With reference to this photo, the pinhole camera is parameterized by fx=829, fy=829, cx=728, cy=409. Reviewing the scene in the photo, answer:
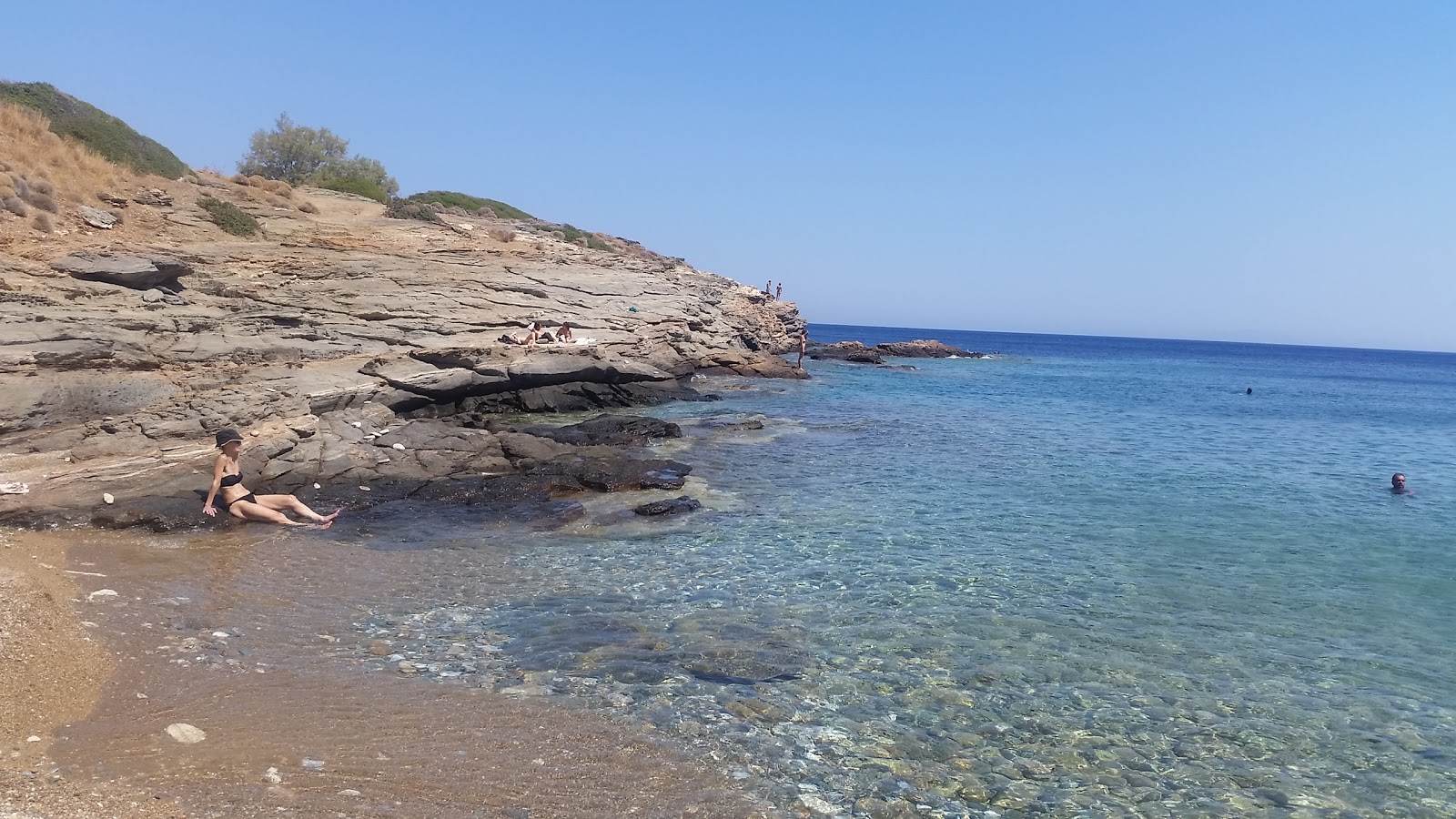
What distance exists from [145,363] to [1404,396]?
63019 millimetres

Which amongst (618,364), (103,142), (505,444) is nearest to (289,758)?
(505,444)

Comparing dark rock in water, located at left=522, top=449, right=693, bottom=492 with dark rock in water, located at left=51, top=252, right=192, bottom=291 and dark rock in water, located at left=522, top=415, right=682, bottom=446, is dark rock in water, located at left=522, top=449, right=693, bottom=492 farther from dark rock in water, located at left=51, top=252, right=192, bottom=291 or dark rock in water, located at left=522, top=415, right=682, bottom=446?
dark rock in water, located at left=51, top=252, right=192, bottom=291

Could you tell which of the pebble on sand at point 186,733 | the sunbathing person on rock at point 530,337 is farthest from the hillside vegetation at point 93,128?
the pebble on sand at point 186,733

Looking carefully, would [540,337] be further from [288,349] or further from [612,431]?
[288,349]

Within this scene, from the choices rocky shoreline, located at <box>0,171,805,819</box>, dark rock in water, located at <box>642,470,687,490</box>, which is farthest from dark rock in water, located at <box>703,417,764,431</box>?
dark rock in water, located at <box>642,470,687,490</box>

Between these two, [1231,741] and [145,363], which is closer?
[1231,741]

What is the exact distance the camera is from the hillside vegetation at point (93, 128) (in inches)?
1126

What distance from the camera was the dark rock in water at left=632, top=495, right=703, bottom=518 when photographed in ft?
46.1

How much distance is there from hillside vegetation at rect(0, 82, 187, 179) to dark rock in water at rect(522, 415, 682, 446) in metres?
20.3

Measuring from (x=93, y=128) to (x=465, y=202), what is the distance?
2517 cm

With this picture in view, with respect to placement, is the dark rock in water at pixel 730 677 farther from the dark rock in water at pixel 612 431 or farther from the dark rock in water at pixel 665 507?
the dark rock in water at pixel 612 431

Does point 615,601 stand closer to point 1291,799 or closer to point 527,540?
point 527,540

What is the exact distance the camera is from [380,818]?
523cm

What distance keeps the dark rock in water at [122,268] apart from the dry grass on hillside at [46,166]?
4.48 meters
